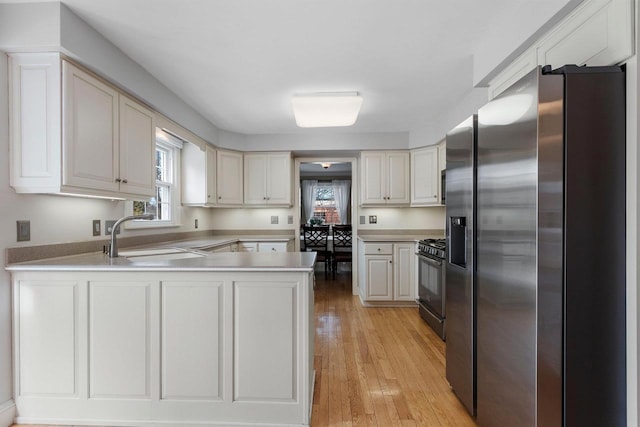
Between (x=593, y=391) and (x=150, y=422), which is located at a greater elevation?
(x=593, y=391)

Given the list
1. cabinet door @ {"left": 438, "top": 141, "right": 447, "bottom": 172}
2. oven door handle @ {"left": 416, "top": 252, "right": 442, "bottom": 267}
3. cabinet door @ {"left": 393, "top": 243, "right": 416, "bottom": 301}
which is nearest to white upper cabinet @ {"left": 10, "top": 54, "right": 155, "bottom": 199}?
oven door handle @ {"left": 416, "top": 252, "right": 442, "bottom": 267}

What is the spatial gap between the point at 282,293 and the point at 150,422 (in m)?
1.06

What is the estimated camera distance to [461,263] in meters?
1.93

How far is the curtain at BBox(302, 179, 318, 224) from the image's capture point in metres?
8.76

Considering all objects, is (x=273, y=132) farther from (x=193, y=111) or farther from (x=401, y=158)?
(x=401, y=158)

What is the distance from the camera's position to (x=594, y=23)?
1314 mm

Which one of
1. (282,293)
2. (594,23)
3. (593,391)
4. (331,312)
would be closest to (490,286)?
(593,391)

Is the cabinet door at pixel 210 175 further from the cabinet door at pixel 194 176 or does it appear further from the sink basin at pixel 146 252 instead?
the sink basin at pixel 146 252

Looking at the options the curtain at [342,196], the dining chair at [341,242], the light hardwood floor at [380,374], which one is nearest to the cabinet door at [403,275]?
the light hardwood floor at [380,374]

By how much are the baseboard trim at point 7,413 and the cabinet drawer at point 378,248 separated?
342cm

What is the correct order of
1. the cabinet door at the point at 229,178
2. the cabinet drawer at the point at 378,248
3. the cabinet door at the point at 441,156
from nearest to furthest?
the cabinet door at the point at 441,156
the cabinet drawer at the point at 378,248
the cabinet door at the point at 229,178

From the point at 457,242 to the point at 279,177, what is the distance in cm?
302

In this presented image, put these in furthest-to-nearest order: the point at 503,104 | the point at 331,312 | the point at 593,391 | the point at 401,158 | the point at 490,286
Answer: the point at 401,158
the point at 331,312
the point at 490,286
the point at 503,104
the point at 593,391

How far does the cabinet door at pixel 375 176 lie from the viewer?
439cm
